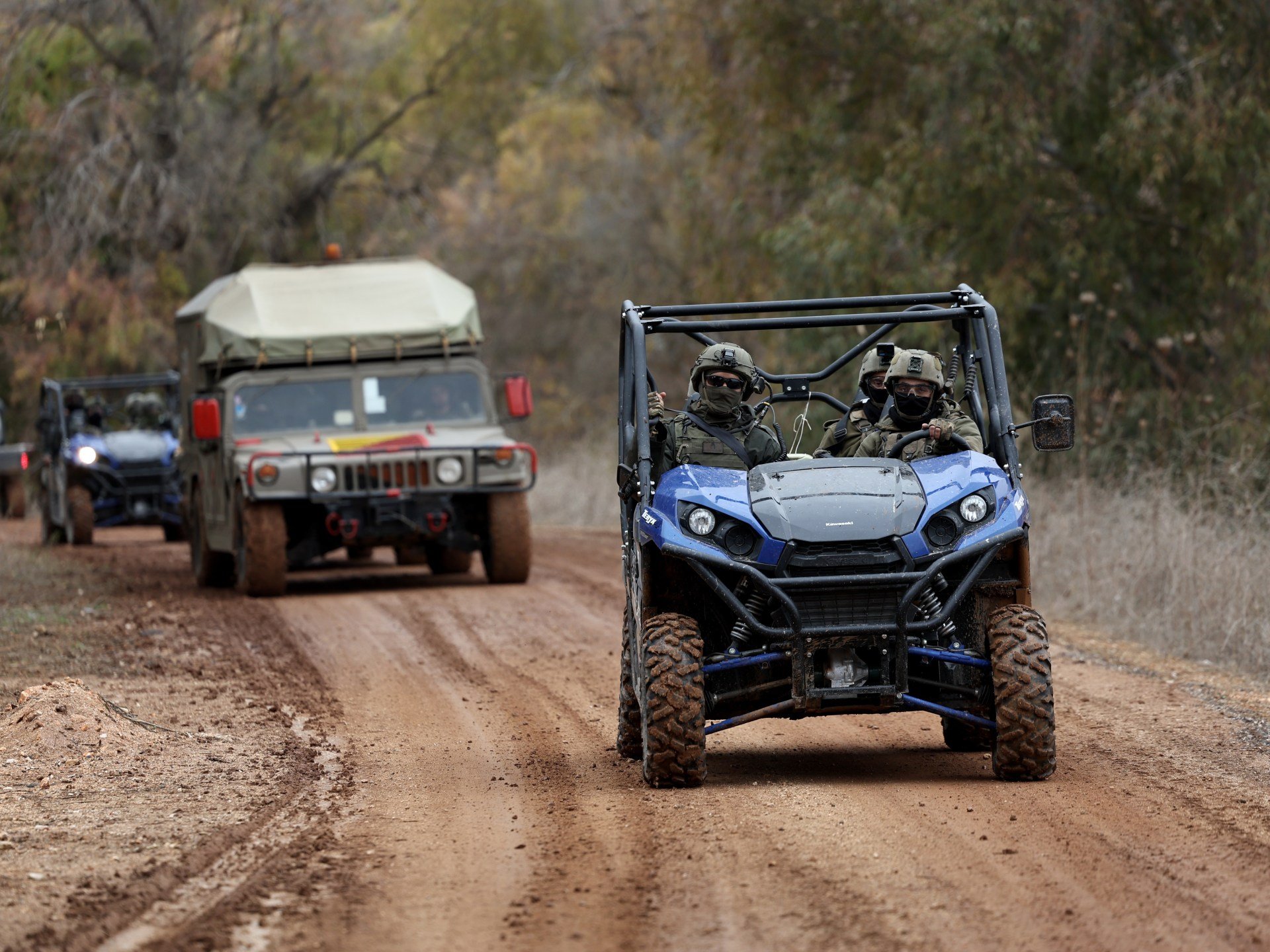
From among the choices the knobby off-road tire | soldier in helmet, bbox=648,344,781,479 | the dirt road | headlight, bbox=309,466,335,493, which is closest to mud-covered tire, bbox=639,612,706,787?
the dirt road

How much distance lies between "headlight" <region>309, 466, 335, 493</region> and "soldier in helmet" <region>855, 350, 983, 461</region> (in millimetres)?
8167

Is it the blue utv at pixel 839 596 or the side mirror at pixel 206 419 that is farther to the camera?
the side mirror at pixel 206 419

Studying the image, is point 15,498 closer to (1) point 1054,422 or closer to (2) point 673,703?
(2) point 673,703

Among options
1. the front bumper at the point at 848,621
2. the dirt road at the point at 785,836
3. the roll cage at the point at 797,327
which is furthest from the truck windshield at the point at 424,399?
the front bumper at the point at 848,621

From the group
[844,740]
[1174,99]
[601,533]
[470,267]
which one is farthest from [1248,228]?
[470,267]

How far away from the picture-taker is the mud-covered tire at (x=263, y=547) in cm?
1570

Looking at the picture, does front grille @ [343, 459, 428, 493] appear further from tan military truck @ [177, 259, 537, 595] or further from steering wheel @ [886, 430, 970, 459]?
steering wheel @ [886, 430, 970, 459]

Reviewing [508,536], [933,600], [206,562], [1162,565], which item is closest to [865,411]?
[933,600]

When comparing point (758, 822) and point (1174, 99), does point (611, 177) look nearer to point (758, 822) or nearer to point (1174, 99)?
point (1174, 99)

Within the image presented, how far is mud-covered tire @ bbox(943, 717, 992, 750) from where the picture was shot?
27.1 ft

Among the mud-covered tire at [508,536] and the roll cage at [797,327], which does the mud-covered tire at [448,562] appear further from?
the roll cage at [797,327]

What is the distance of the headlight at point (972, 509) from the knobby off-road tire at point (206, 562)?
36.0 feet

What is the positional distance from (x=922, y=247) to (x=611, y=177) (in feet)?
57.9

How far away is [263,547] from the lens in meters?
15.8
